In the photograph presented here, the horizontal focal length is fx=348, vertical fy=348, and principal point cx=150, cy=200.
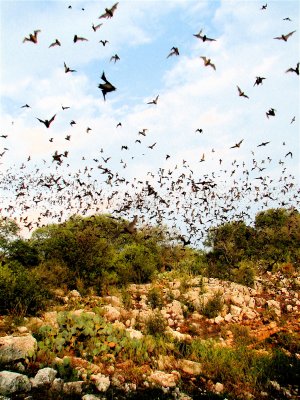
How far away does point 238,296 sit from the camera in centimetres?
1122

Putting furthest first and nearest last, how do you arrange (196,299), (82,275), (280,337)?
(82,275) → (196,299) → (280,337)

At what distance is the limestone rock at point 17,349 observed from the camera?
550 centimetres

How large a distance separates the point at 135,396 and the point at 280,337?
447 cm

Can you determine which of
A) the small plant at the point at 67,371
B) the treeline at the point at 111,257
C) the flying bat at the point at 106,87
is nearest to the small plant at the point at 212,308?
the treeline at the point at 111,257

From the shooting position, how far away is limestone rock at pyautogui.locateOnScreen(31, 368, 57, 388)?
4.89 meters

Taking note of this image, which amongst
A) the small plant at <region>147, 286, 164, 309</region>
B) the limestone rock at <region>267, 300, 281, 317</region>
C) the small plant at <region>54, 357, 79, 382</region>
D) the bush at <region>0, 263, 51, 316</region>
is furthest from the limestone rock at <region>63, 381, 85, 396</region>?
the limestone rock at <region>267, 300, 281, 317</region>

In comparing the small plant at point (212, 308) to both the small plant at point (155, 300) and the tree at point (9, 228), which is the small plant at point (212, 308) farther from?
the tree at point (9, 228)

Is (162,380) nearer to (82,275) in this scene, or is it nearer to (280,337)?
(280,337)

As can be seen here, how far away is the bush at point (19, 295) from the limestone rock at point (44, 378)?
3226 millimetres

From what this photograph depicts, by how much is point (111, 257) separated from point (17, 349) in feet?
25.3

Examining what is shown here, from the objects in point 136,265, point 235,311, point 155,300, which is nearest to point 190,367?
point 235,311

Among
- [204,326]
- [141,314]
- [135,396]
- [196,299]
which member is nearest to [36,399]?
[135,396]

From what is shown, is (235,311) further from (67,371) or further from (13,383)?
(13,383)

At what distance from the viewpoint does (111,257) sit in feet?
43.6
